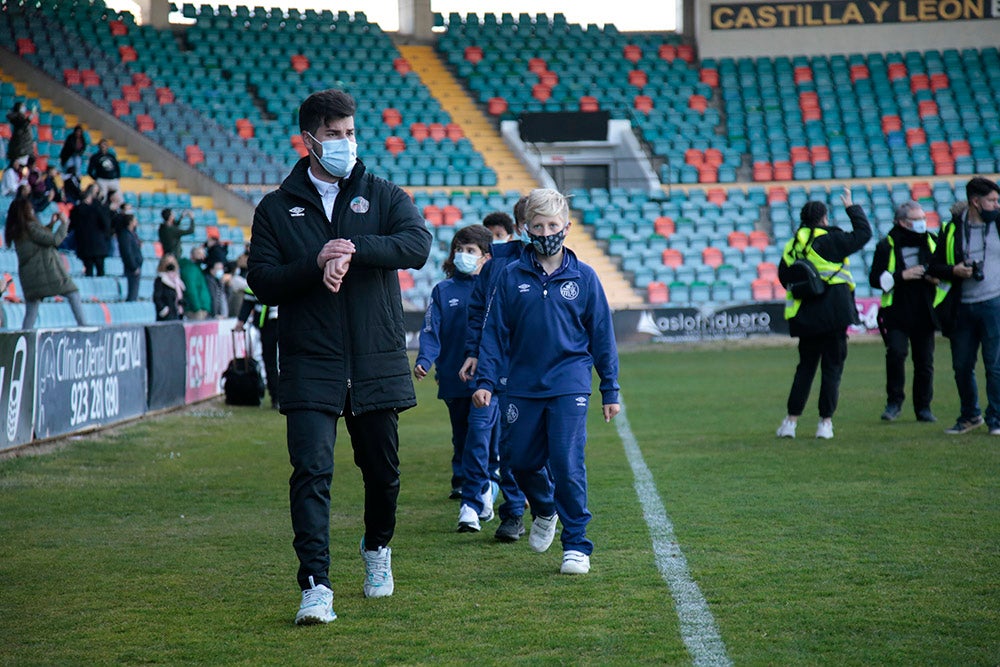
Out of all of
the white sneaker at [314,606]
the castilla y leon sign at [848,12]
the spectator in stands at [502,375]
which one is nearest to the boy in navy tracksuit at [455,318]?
the spectator in stands at [502,375]

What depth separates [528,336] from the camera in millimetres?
6227

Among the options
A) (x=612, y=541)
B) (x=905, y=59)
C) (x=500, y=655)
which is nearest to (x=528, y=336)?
(x=612, y=541)

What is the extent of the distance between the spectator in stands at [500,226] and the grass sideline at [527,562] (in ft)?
6.07

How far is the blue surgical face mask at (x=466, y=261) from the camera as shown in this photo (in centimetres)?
790

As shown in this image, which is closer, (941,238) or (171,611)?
(171,611)

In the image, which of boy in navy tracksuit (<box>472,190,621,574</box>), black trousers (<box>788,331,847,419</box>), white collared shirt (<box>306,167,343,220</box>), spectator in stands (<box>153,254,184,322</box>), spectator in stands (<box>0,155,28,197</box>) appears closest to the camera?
white collared shirt (<box>306,167,343,220</box>)

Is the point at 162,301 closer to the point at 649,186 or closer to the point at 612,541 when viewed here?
the point at 612,541

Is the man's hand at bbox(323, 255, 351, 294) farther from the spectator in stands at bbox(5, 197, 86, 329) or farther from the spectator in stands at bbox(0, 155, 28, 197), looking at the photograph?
the spectator in stands at bbox(0, 155, 28, 197)

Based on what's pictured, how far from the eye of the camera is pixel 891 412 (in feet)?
42.2

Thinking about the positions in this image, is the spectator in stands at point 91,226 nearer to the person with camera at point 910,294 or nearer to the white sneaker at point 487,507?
the person with camera at point 910,294

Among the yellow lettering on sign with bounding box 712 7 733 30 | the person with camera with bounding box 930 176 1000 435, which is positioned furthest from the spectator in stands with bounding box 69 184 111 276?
the yellow lettering on sign with bounding box 712 7 733 30

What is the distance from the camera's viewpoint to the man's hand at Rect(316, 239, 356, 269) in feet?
16.3

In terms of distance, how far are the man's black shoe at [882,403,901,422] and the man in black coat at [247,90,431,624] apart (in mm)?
8510

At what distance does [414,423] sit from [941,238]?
240 inches
